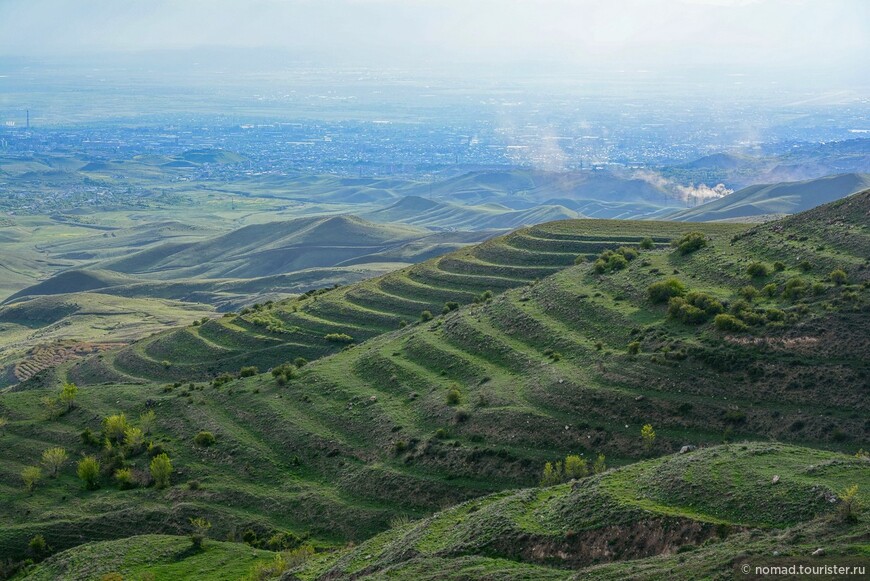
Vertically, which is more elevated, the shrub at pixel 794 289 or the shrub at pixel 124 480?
the shrub at pixel 794 289

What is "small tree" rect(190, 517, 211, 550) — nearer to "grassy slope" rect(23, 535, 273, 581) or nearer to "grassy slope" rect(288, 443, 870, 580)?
"grassy slope" rect(23, 535, 273, 581)

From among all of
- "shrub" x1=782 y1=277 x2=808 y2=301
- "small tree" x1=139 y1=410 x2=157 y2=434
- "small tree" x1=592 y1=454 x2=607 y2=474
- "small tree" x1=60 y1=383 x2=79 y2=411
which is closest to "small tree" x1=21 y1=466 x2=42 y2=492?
"small tree" x1=139 y1=410 x2=157 y2=434

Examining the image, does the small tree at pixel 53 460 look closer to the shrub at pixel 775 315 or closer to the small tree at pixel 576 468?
the small tree at pixel 576 468

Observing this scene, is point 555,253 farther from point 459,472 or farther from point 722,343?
point 459,472

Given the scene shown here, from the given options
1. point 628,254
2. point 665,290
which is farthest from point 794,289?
point 628,254

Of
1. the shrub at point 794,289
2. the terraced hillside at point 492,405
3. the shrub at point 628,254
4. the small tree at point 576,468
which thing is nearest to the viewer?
the small tree at point 576,468

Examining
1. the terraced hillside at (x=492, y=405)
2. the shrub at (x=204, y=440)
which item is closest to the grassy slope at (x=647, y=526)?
the terraced hillside at (x=492, y=405)

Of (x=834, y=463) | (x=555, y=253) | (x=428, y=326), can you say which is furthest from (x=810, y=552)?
(x=555, y=253)
